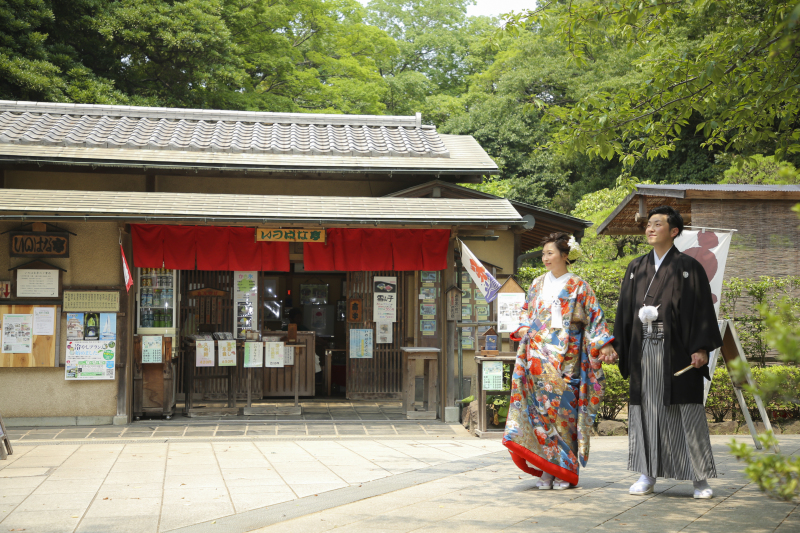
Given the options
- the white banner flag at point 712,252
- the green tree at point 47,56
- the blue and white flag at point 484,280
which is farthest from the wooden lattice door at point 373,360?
the green tree at point 47,56

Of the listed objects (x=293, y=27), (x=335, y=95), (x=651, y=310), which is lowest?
(x=651, y=310)

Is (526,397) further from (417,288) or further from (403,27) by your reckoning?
(403,27)

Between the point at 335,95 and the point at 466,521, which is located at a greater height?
the point at 335,95

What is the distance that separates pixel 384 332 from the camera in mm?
11438

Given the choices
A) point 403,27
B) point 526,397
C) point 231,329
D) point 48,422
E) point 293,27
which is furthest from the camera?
point 403,27

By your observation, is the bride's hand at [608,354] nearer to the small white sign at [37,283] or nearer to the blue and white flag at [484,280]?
the blue and white flag at [484,280]

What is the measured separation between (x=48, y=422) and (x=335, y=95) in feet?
53.9

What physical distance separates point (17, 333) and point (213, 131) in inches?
174

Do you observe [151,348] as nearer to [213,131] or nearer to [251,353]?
[251,353]

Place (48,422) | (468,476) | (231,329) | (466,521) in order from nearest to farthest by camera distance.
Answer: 1. (466,521)
2. (468,476)
3. (48,422)
4. (231,329)

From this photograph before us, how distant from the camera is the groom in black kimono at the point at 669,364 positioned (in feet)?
16.3

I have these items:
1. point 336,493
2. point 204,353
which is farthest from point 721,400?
point 204,353

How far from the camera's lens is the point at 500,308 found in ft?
29.7

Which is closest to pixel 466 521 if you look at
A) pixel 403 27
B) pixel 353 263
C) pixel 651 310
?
pixel 651 310
